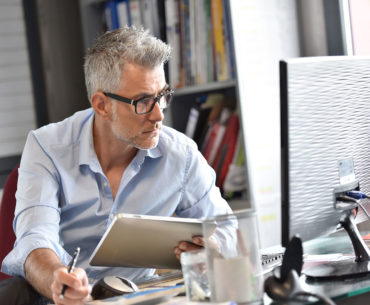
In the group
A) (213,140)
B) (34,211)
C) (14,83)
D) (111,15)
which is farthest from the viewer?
(14,83)

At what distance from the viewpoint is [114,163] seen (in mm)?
2010

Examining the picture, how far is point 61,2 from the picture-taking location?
339 centimetres

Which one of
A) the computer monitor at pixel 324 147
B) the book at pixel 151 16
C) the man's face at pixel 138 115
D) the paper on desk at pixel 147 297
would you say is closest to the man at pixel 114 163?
the man's face at pixel 138 115

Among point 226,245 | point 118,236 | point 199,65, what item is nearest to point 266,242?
point 199,65

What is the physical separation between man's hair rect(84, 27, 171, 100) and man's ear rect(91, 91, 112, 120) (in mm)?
23

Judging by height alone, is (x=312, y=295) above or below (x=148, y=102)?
below

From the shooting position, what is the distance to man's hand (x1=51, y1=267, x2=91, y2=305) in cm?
129

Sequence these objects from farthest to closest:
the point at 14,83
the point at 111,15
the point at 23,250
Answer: the point at 14,83 → the point at 111,15 → the point at 23,250

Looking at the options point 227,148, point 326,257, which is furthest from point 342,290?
point 227,148

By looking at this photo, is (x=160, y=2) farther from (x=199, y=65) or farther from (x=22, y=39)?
(x=22, y=39)

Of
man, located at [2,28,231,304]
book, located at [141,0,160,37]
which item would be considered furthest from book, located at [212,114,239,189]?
man, located at [2,28,231,304]

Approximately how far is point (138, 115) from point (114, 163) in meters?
0.21

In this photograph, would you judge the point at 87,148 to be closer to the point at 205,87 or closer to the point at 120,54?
the point at 120,54

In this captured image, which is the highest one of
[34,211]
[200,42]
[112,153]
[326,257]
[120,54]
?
[200,42]
